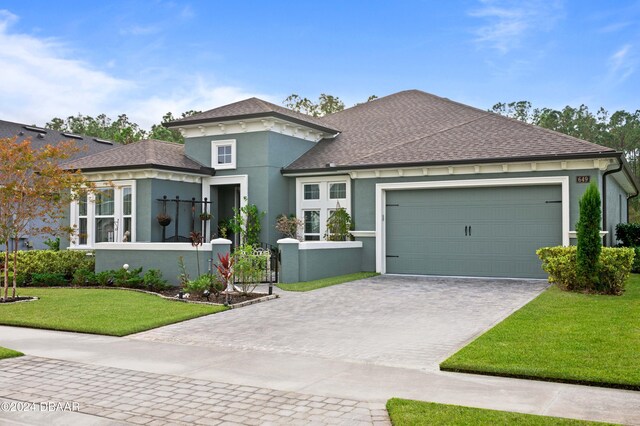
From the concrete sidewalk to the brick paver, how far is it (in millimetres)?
228

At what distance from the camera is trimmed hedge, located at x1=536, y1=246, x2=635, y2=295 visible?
1205 cm

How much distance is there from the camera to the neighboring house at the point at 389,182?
50.5 feet

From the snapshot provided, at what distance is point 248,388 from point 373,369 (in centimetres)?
155

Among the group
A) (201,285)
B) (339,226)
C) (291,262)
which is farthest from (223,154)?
(201,285)

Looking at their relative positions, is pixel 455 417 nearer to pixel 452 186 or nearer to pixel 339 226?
pixel 452 186

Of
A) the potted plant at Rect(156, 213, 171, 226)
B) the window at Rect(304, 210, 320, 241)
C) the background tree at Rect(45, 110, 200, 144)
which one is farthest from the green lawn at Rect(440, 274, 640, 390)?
the background tree at Rect(45, 110, 200, 144)

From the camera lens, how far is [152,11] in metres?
15.8

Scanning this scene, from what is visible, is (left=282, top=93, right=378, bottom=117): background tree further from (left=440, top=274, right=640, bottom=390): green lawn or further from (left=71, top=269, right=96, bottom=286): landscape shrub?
(left=440, top=274, right=640, bottom=390): green lawn

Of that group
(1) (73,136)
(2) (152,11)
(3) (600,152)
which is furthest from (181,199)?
(1) (73,136)

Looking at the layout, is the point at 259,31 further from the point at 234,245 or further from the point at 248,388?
the point at 248,388

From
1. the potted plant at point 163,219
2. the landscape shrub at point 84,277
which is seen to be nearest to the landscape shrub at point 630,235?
the potted plant at point 163,219

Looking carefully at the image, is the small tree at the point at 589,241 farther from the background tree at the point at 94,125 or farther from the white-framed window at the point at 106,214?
the background tree at the point at 94,125

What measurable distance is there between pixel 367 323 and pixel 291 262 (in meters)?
5.43

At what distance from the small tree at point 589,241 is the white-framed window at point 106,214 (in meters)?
12.2
